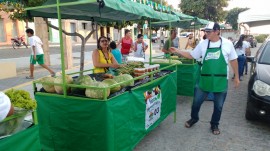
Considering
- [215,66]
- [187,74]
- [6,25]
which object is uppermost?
[6,25]

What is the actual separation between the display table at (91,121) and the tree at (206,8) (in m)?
29.8

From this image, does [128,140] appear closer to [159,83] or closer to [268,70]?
[159,83]

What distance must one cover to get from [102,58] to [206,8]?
97.8 feet

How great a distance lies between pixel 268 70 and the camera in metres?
4.57

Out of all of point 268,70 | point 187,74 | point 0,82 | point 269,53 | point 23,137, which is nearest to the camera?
point 23,137

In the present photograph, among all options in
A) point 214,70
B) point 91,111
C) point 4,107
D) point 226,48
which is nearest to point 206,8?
point 226,48

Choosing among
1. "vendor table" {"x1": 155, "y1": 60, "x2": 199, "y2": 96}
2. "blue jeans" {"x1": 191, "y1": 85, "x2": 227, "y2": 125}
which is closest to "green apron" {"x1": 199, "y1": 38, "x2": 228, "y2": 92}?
"blue jeans" {"x1": 191, "y1": 85, "x2": 227, "y2": 125}

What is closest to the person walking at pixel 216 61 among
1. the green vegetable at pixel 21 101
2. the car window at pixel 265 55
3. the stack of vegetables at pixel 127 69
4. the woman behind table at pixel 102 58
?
the stack of vegetables at pixel 127 69

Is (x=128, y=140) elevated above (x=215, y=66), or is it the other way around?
(x=215, y=66)

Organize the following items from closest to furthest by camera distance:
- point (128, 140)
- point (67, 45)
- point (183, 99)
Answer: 1. point (128, 140)
2. point (183, 99)
3. point (67, 45)

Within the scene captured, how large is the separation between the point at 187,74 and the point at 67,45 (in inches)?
286

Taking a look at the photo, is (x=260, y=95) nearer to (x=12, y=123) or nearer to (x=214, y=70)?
(x=214, y=70)

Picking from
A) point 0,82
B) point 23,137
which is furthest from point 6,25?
point 23,137

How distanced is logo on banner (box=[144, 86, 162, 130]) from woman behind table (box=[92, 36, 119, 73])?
102cm
